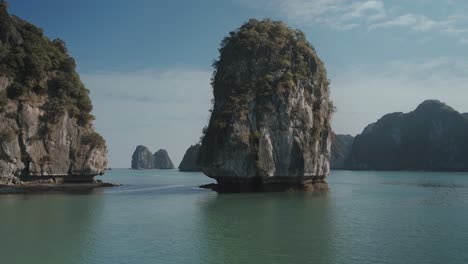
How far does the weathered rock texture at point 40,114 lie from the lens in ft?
150

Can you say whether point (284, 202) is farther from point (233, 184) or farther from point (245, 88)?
point (245, 88)

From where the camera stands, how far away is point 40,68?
160ft

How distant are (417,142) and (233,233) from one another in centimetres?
16727

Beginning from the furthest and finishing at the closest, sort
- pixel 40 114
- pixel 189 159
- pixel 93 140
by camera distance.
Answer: pixel 189 159
pixel 93 140
pixel 40 114

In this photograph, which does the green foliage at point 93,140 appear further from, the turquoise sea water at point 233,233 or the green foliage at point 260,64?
the turquoise sea water at point 233,233

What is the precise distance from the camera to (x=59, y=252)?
55.4ft

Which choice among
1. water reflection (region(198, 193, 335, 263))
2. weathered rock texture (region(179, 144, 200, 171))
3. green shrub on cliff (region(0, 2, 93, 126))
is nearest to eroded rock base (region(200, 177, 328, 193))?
water reflection (region(198, 193, 335, 263))

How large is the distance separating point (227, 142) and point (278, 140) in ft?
20.0

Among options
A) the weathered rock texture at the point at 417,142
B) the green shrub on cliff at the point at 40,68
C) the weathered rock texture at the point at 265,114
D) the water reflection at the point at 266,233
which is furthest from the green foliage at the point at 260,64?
the weathered rock texture at the point at 417,142

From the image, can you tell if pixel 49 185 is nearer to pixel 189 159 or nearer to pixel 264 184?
pixel 264 184

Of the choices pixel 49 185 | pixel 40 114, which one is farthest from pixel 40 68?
pixel 49 185

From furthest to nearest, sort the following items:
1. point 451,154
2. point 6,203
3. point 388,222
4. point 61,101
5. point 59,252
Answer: point 451,154
point 61,101
point 6,203
point 388,222
point 59,252

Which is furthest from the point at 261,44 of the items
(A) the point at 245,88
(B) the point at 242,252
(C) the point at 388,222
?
(B) the point at 242,252

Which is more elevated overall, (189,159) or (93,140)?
(93,140)
